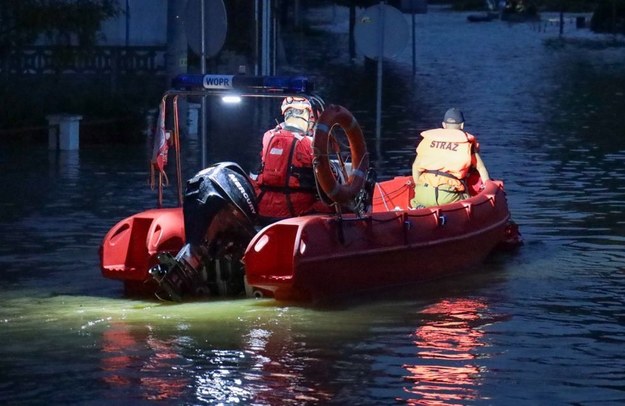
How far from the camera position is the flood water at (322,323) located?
30.7ft

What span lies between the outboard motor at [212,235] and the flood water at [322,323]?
235 millimetres

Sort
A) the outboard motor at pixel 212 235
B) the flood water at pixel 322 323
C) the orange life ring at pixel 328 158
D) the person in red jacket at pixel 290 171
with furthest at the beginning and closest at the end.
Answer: the person in red jacket at pixel 290 171, the outboard motor at pixel 212 235, the orange life ring at pixel 328 158, the flood water at pixel 322 323

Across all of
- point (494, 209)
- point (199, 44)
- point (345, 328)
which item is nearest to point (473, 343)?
point (345, 328)

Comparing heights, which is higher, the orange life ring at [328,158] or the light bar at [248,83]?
the light bar at [248,83]

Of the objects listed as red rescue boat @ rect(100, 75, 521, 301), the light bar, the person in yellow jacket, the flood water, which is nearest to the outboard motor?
red rescue boat @ rect(100, 75, 521, 301)

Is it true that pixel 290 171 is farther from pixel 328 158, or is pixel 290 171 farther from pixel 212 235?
pixel 212 235

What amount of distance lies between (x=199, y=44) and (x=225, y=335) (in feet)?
18.6

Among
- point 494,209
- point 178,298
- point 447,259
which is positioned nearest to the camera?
point 178,298

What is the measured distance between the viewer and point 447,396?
912 centimetres

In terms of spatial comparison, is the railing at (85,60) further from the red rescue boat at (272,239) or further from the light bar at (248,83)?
the light bar at (248,83)

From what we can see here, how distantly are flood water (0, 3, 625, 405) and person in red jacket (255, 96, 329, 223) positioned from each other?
2.63ft

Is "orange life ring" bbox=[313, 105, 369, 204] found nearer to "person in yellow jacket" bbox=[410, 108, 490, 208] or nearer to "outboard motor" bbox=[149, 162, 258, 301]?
"outboard motor" bbox=[149, 162, 258, 301]

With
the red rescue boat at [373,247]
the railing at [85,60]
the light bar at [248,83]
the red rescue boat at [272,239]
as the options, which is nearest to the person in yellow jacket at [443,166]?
the red rescue boat at [373,247]

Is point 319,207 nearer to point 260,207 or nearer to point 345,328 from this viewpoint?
point 260,207
